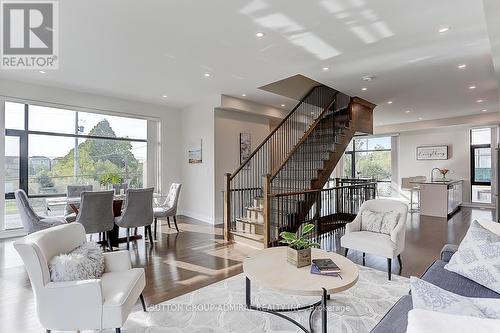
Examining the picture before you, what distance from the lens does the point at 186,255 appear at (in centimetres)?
417

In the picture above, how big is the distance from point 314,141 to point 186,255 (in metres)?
4.08

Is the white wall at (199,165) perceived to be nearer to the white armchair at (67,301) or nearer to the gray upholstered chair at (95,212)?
the gray upholstered chair at (95,212)

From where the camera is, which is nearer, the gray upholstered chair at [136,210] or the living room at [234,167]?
the living room at [234,167]

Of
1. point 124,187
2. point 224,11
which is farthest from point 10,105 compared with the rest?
point 224,11

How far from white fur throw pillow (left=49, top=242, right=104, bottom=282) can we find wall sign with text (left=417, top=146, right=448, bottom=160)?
36.3ft

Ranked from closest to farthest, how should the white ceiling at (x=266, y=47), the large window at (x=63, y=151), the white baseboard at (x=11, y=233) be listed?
the white ceiling at (x=266, y=47) < the white baseboard at (x=11, y=233) < the large window at (x=63, y=151)

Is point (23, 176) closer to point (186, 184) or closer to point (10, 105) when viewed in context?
point (10, 105)

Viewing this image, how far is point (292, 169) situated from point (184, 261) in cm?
314

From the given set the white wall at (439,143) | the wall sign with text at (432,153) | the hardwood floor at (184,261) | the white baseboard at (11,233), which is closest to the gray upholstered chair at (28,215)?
the hardwood floor at (184,261)

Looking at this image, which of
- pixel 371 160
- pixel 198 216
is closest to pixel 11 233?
pixel 198 216

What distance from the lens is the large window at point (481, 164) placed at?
8.98m

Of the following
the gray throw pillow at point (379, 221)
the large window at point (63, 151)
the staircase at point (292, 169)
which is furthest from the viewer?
the large window at point (63, 151)

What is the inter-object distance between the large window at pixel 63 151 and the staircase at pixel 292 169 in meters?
2.62

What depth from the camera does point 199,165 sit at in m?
7.10
